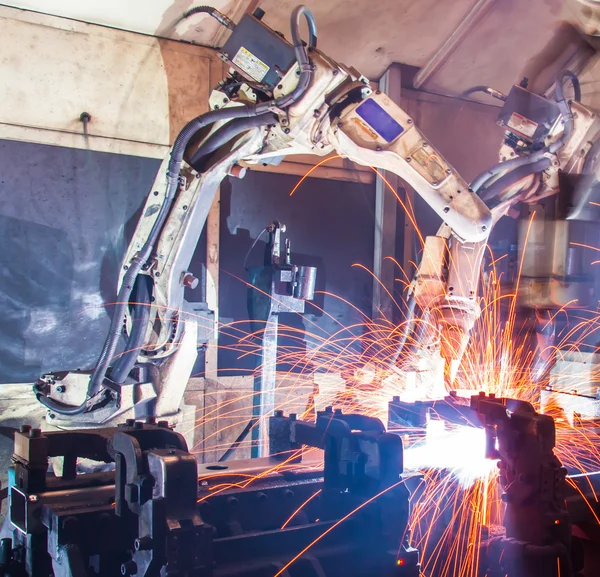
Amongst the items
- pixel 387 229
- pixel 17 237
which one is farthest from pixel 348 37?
pixel 17 237

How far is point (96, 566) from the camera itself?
181 centimetres

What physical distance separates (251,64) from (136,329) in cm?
146

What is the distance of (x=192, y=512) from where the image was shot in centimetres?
167

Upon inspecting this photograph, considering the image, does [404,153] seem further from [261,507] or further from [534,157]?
A: [261,507]

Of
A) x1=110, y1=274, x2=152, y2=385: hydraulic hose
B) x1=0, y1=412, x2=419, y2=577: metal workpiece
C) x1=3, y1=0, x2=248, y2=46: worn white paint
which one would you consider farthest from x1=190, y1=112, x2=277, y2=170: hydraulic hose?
x1=0, y1=412, x2=419, y2=577: metal workpiece

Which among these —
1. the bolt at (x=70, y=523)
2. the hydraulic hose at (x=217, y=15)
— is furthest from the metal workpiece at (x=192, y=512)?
the hydraulic hose at (x=217, y=15)

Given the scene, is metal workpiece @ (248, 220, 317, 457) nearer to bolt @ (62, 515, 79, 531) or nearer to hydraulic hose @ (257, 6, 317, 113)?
hydraulic hose @ (257, 6, 317, 113)

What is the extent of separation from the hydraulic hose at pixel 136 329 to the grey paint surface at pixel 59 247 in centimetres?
106

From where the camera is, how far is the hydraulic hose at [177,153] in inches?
121

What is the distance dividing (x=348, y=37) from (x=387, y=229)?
1529mm

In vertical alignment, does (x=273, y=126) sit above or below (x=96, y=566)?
above

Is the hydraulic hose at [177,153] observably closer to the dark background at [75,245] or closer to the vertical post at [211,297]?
the dark background at [75,245]

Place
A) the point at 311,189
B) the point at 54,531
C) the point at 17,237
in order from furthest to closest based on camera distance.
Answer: the point at 311,189
the point at 17,237
the point at 54,531

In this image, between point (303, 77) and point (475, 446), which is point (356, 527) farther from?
point (303, 77)
